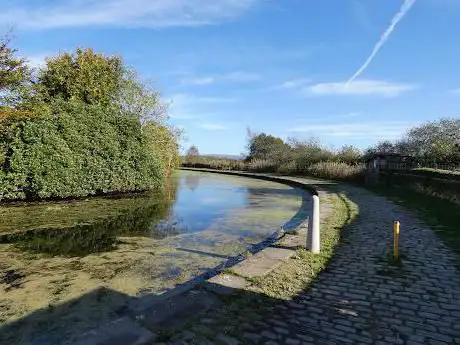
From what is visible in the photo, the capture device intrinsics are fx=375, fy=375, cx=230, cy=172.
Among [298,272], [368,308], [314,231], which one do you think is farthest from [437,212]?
[368,308]

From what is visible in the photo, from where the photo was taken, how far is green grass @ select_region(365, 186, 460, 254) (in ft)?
24.5

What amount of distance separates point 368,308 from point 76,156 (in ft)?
41.7

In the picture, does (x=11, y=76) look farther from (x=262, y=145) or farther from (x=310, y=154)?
(x=262, y=145)

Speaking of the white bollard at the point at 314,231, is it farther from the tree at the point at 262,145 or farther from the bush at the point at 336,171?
the tree at the point at 262,145

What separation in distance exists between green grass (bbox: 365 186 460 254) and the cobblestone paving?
50.3 inches

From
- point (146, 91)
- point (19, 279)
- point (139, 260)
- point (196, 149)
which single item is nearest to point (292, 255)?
point (139, 260)

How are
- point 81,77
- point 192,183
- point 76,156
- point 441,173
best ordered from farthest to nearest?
point 192,183, point 81,77, point 76,156, point 441,173

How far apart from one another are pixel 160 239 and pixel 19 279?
3030 mm

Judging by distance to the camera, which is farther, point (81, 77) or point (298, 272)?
point (81, 77)

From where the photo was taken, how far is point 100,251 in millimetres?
7012

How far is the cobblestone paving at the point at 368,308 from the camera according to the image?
331cm

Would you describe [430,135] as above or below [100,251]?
above

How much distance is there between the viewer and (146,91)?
20.2 meters

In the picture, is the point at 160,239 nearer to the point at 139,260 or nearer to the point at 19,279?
the point at 139,260
